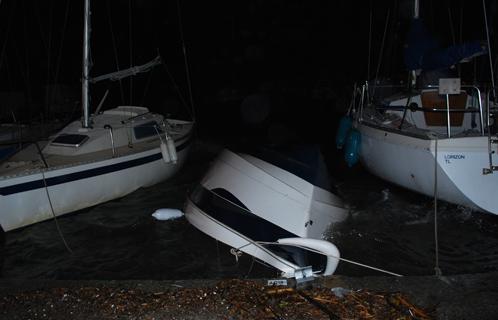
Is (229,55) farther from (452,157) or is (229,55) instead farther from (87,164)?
(452,157)

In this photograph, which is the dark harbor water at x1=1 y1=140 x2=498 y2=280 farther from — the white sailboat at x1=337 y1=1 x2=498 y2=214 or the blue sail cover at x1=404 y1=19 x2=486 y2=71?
the blue sail cover at x1=404 y1=19 x2=486 y2=71

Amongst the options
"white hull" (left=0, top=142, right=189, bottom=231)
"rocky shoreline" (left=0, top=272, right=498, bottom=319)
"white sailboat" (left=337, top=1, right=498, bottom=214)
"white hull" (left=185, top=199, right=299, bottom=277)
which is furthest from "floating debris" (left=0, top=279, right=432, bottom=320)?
"white hull" (left=0, top=142, right=189, bottom=231)

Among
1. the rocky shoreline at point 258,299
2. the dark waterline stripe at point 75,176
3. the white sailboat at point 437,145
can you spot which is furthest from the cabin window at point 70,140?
the white sailboat at point 437,145

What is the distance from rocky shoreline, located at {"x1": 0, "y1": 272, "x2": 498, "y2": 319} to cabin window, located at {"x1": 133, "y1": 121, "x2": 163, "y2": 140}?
19.6 feet

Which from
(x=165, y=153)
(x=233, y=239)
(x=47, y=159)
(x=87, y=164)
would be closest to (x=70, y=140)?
(x=47, y=159)

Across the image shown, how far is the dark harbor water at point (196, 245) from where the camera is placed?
22.3ft

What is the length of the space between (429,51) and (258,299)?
25.0 ft

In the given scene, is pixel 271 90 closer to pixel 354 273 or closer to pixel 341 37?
pixel 341 37

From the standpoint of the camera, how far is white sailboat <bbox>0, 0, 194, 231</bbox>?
807cm

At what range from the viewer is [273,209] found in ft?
20.4

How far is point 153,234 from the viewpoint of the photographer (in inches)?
329

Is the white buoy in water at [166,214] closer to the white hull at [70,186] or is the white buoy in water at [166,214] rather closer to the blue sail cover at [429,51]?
the white hull at [70,186]

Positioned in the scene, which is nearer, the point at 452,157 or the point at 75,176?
the point at 452,157

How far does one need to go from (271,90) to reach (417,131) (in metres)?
26.2
